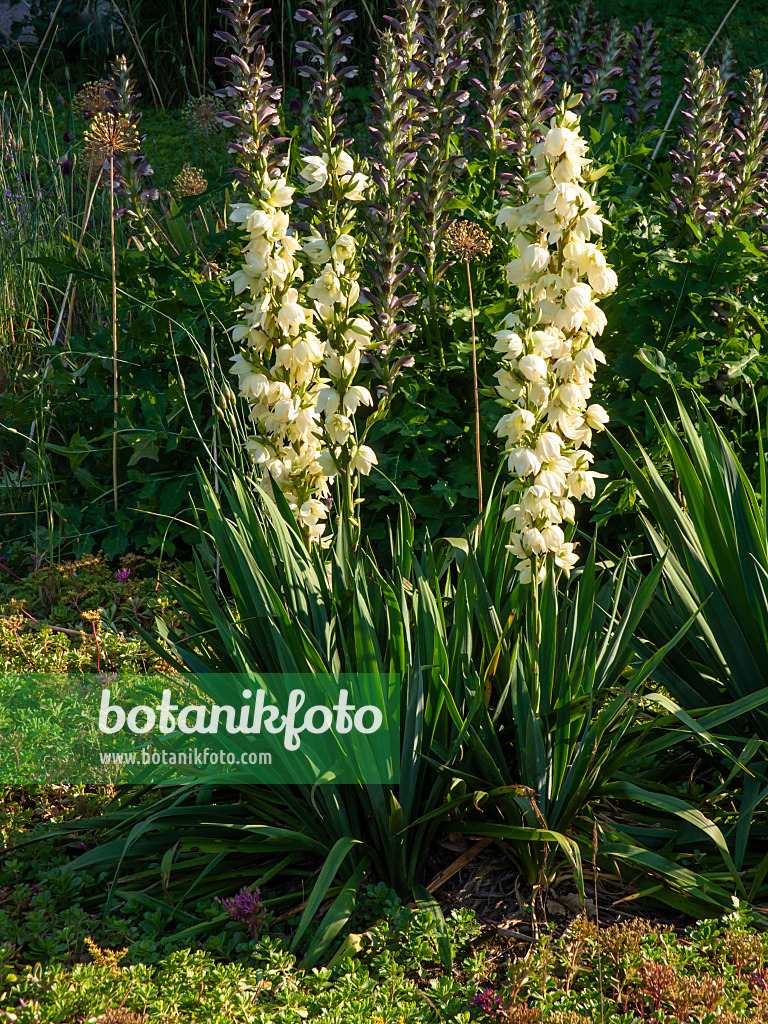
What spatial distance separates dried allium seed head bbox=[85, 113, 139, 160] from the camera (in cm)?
377

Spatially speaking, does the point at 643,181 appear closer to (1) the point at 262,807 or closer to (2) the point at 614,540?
(2) the point at 614,540

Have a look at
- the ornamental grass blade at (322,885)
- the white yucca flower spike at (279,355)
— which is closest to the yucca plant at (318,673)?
the ornamental grass blade at (322,885)

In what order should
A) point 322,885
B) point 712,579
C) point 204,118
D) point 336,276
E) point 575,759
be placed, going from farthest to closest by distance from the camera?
point 204,118, point 712,579, point 336,276, point 575,759, point 322,885

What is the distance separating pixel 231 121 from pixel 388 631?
2.04 meters

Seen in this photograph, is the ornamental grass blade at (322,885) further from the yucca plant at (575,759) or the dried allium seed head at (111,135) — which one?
the dried allium seed head at (111,135)

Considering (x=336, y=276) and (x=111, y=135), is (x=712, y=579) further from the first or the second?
(x=111, y=135)

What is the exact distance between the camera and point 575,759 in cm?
224

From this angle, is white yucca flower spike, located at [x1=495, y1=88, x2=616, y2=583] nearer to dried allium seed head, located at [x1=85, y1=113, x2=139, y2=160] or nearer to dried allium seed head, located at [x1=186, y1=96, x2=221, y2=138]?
dried allium seed head, located at [x1=85, y1=113, x2=139, y2=160]

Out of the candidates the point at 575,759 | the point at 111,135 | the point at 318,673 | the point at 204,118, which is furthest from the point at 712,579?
the point at 204,118

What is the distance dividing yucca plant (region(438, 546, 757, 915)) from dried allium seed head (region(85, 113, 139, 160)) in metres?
2.65

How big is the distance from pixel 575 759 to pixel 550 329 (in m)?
1.05

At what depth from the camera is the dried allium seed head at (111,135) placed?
377 centimetres

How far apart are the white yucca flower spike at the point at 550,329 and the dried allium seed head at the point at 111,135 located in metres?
2.17

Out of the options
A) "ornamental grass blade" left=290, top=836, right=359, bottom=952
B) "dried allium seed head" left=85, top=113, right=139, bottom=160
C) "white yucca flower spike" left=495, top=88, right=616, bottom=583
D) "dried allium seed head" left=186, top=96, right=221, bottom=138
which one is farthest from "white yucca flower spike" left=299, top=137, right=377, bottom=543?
"dried allium seed head" left=186, top=96, right=221, bottom=138
